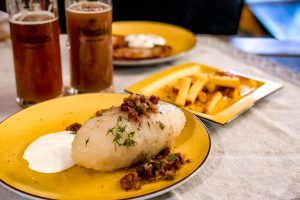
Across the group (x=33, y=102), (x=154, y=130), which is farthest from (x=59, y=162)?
(x=33, y=102)

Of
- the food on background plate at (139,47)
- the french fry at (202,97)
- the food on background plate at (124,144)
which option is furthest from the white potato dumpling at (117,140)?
the food on background plate at (139,47)

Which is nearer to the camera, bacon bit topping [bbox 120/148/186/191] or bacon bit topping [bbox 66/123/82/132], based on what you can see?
bacon bit topping [bbox 120/148/186/191]

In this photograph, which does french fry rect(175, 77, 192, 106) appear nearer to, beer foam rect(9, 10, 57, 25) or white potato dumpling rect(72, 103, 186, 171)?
white potato dumpling rect(72, 103, 186, 171)

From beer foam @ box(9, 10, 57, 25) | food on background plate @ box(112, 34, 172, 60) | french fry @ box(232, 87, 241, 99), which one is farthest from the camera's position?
food on background plate @ box(112, 34, 172, 60)

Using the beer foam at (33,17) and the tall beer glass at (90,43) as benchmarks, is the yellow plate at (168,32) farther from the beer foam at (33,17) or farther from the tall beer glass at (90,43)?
the beer foam at (33,17)

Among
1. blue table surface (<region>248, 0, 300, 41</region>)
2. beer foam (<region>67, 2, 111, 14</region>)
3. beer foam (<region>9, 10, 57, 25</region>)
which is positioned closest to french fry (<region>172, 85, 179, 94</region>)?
beer foam (<region>67, 2, 111, 14</region>)

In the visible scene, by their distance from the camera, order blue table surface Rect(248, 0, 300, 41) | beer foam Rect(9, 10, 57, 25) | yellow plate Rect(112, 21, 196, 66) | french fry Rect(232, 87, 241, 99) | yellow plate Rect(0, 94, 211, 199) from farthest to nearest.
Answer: blue table surface Rect(248, 0, 300, 41)
yellow plate Rect(112, 21, 196, 66)
french fry Rect(232, 87, 241, 99)
beer foam Rect(9, 10, 57, 25)
yellow plate Rect(0, 94, 211, 199)

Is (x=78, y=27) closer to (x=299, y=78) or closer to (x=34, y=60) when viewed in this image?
(x=34, y=60)
